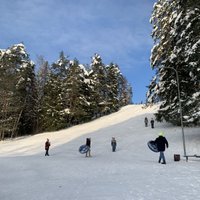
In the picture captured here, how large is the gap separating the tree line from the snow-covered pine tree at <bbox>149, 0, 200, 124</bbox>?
2460cm

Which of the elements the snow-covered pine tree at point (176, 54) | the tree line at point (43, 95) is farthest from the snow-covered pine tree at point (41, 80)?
the snow-covered pine tree at point (176, 54)

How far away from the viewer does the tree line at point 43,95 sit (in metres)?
59.6

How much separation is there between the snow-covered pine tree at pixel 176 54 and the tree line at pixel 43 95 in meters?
24.6

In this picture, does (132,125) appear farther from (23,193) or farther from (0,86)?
(23,193)

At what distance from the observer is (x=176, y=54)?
3244 centimetres

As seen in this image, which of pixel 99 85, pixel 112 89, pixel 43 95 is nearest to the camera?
pixel 43 95

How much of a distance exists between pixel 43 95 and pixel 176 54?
42.6 meters

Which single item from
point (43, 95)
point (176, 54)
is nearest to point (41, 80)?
point (43, 95)

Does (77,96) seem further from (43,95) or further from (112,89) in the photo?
(112,89)

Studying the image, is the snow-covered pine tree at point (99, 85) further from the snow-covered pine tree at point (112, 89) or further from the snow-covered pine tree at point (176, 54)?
the snow-covered pine tree at point (176, 54)

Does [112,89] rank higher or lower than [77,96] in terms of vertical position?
higher

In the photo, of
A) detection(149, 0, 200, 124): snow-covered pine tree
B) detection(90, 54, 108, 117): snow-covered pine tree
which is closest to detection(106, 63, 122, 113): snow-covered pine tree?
detection(90, 54, 108, 117): snow-covered pine tree

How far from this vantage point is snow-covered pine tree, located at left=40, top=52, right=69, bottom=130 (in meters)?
63.7

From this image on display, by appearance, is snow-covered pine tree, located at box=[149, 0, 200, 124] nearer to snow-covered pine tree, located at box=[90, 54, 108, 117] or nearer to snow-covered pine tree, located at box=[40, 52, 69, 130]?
snow-covered pine tree, located at box=[40, 52, 69, 130]
